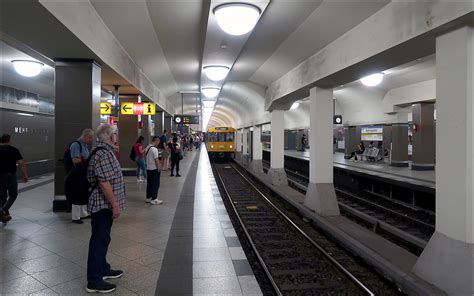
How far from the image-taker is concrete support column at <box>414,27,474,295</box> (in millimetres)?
4035

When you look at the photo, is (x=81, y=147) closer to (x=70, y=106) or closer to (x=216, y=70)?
(x=70, y=106)

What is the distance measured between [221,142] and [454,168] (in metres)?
25.2

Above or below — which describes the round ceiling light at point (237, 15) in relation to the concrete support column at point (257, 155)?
above

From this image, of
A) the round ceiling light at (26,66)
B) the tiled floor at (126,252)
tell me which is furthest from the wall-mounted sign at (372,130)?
the round ceiling light at (26,66)

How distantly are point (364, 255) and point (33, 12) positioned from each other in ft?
20.5

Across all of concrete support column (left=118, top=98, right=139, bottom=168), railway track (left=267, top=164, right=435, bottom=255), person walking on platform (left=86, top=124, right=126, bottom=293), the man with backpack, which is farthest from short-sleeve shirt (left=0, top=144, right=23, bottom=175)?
concrete support column (left=118, top=98, right=139, bottom=168)

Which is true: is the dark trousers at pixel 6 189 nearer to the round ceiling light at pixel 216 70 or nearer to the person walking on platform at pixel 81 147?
the person walking on platform at pixel 81 147

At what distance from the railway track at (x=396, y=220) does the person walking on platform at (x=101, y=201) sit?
590 cm

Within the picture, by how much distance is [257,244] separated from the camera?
23.1ft

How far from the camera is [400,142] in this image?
55.6 feet

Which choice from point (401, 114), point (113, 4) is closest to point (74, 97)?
point (113, 4)

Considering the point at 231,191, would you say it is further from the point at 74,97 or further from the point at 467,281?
the point at 467,281

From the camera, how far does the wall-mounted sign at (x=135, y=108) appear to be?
Result: 12789 millimetres

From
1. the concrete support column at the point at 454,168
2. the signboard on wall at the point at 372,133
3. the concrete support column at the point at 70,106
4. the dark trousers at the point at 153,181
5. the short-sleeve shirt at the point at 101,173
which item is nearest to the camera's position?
the short-sleeve shirt at the point at 101,173
